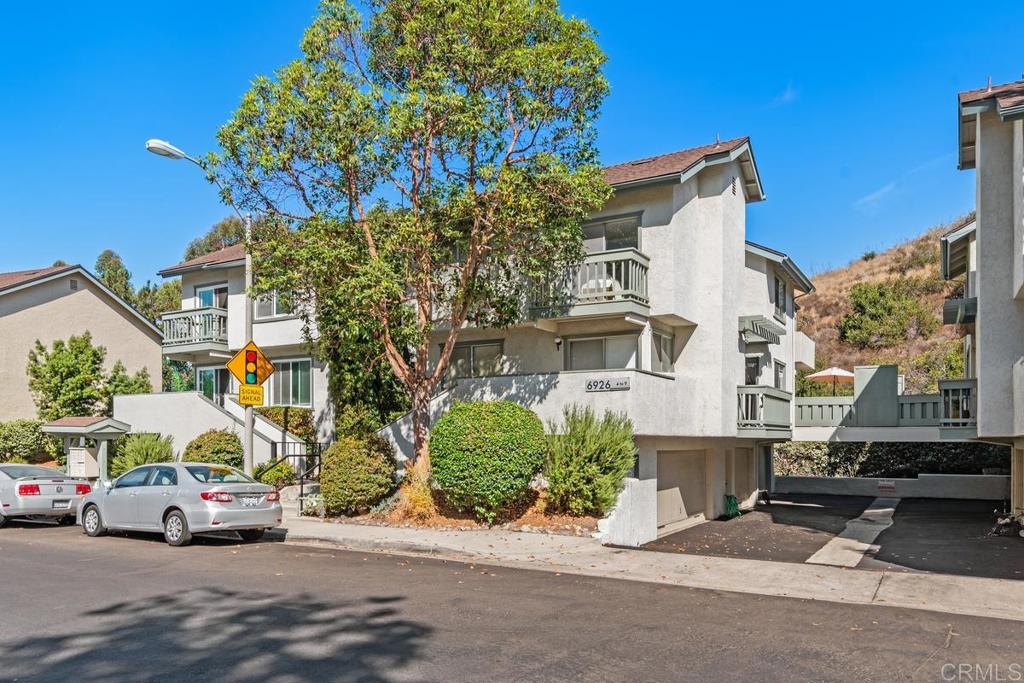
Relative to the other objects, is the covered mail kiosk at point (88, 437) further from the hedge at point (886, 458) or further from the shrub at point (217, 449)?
the hedge at point (886, 458)

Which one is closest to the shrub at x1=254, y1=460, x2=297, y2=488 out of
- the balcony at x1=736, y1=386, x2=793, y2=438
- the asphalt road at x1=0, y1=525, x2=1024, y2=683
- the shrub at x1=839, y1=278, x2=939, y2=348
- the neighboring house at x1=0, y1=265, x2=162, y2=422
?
the asphalt road at x1=0, y1=525, x2=1024, y2=683

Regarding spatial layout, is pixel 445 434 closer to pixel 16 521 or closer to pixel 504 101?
pixel 504 101

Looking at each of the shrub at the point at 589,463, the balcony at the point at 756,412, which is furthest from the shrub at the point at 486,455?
the balcony at the point at 756,412

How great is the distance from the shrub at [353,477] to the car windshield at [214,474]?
8.05 feet

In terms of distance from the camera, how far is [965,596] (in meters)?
10.6

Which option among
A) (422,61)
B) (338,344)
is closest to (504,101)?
(422,61)

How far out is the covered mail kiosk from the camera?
21.3 m

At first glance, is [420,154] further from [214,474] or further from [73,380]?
[73,380]

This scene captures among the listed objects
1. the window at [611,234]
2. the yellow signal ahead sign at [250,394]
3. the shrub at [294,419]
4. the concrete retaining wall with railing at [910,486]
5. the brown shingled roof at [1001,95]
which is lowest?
the concrete retaining wall with railing at [910,486]

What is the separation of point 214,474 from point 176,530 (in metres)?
1.20

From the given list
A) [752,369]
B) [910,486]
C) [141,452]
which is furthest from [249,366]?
[910,486]

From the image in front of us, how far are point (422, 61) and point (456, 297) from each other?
516 cm

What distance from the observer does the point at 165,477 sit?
15.1m

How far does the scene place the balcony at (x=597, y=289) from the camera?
1814 centimetres
